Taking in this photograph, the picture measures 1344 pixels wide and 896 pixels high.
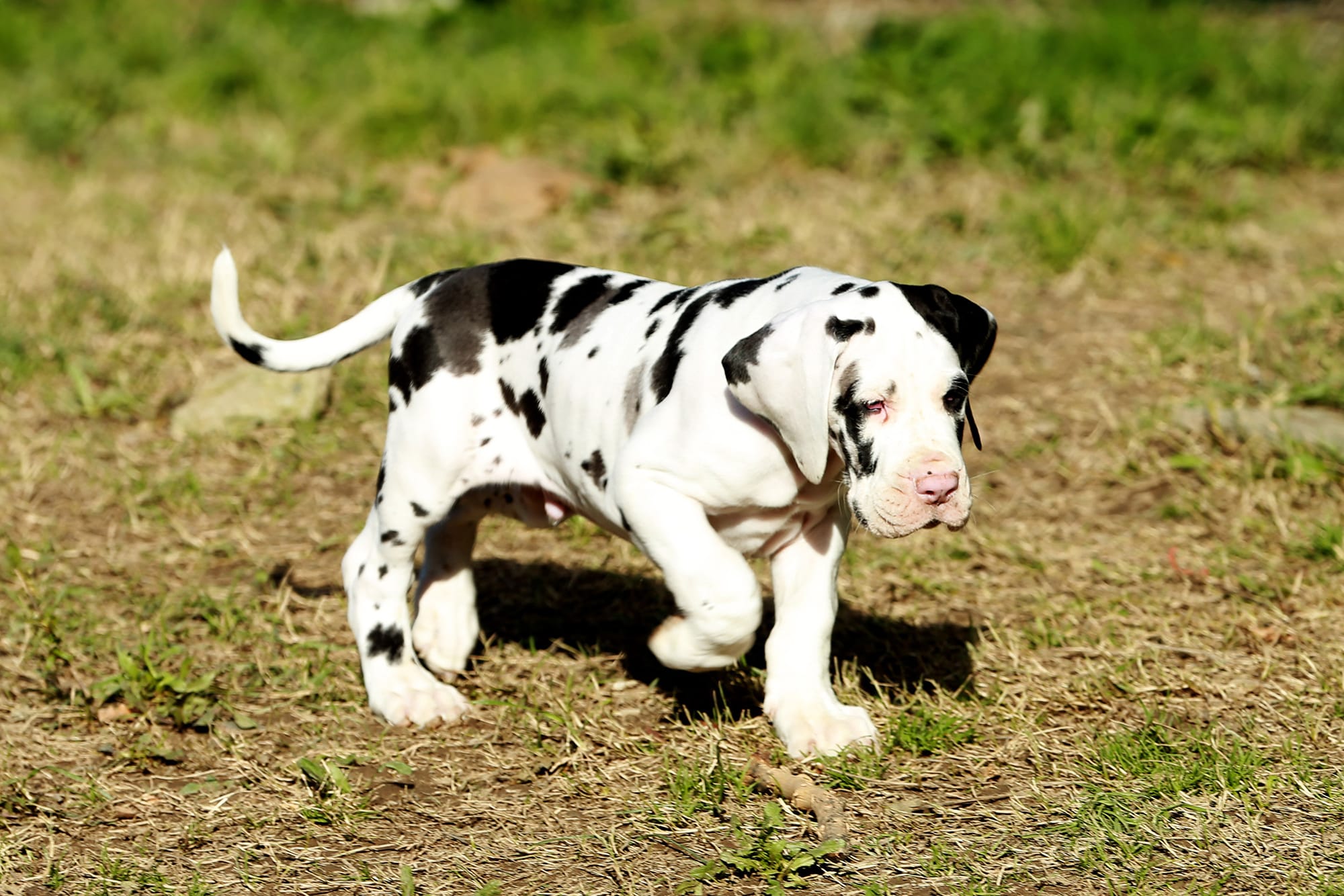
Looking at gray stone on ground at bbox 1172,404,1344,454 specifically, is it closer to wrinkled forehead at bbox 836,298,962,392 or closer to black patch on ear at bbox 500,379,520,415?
wrinkled forehead at bbox 836,298,962,392

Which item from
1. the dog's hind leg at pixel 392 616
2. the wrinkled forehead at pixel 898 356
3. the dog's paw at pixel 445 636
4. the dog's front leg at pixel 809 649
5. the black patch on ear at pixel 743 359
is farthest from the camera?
the dog's paw at pixel 445 636

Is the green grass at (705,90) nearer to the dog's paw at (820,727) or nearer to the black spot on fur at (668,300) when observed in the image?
the black spot on fur at (668,300)

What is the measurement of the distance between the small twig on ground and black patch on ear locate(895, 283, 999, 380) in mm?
1141

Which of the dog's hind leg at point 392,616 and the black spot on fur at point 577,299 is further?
the dog's hind leg at point 392,616

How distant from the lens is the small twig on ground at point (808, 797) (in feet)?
13.0

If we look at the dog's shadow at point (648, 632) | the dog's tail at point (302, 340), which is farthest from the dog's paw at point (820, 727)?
the dog's tail at point (302, 340)

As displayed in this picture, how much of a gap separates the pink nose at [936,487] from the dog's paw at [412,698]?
181cm

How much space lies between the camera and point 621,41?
41.3ft

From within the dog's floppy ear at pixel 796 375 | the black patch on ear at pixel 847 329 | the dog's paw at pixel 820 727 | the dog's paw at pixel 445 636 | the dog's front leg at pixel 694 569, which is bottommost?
the dog's paw at pixel 820 727

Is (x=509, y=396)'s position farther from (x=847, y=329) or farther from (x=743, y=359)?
(x=847, y=329)

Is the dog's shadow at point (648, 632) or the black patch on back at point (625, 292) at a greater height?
the black patch on back at point (625, 292)

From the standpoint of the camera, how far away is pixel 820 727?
445 centimetres

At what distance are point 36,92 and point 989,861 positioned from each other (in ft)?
34.2

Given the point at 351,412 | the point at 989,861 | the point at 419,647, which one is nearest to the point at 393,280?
the point at 351,412
